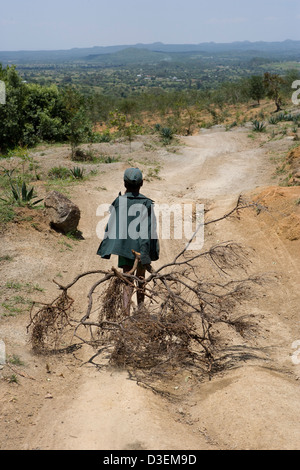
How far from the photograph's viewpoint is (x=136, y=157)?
15320 millimetres

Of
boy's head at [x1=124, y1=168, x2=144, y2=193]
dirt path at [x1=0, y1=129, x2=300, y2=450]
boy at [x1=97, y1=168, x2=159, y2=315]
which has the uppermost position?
boy's head at [x1=124, y1=168, x2=144, y2=193]

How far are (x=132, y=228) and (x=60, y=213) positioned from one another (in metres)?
4.09

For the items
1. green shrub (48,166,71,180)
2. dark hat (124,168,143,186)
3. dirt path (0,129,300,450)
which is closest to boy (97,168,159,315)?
dark hat (124,168,143,186)

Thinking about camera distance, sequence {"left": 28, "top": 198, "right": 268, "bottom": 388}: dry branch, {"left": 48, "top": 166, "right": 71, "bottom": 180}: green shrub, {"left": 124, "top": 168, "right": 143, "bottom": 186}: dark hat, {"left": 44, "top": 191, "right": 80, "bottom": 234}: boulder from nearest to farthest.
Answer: {"left": 28, "top": 198, "right": 268, "bottom": 388}: dry branch → {"left": 124, "top": 168, "right": 143, "bottom": 186}: dark hat → {"left": 44, "top": 191, "right": 80, "bottom": 234}: boulder → {"left": 48, "top": 166, "right": 71, "bottom": 180}: green shrub

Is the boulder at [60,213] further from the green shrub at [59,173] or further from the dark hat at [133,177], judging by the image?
the green shrub at [59,173]

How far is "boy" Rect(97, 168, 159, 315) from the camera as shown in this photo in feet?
14.0

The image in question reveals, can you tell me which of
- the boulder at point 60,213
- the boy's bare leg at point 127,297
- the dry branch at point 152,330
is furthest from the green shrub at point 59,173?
the boy's bare leg at point 127,297

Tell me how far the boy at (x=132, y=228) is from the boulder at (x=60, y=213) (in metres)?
3.82

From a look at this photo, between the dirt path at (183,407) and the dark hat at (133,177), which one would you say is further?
the dark hat at (133,177)

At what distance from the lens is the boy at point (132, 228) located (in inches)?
168

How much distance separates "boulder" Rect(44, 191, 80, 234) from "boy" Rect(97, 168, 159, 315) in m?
3.82

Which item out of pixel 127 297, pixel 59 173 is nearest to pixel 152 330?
pixel 127 297

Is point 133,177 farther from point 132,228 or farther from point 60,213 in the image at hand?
point 60,213

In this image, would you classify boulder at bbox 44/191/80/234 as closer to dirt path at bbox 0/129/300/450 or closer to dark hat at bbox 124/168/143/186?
dirt path at bbox 0/129/300/450
